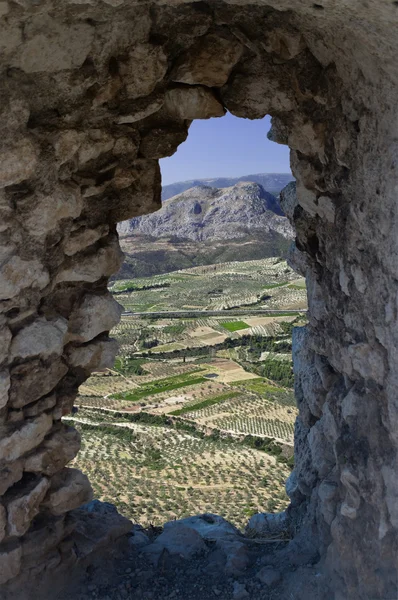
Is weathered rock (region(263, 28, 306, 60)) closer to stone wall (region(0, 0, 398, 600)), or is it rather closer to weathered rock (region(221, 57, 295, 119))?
stone wall (region(0, 0, 398, 600))

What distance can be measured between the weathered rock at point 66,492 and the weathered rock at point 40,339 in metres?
1.17

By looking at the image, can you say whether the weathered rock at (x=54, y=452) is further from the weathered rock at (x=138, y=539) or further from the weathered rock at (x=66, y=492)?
the weathered rock at (x=138, y=539)

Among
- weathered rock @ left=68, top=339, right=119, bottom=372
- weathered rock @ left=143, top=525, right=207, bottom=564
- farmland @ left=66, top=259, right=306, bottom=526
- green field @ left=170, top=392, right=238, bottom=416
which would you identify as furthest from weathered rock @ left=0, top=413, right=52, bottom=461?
green field @ left=170, top=392, right=238, bottom=416

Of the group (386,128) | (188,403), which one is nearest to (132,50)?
(386,128)

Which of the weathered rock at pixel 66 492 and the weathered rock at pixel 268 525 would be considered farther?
the weathered rock at pixel 268 525

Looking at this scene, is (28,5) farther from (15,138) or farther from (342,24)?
(342,24)

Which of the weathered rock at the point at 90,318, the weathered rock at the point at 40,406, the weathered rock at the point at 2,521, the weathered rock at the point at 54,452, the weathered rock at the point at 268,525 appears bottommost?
the weathered rock at the point at 268,525

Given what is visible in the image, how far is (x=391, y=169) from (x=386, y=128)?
249 millimetres

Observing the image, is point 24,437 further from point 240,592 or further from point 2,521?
point 240,592

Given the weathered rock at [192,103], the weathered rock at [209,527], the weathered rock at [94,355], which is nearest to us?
the weathered rock at [192,103]

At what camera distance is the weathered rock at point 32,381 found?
4.14m

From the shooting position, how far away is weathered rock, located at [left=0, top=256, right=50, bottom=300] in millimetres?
3875

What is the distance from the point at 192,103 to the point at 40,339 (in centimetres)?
207

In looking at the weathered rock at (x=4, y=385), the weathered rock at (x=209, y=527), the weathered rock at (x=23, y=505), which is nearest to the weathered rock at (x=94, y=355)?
the weathered rock at (x=4, y=385)
